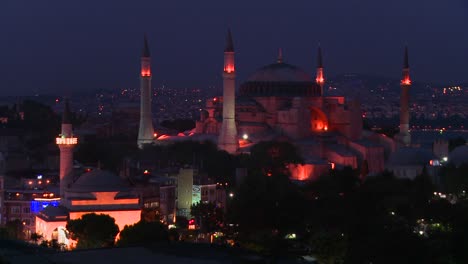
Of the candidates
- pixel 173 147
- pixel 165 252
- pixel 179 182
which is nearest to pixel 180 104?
pixel 173 147

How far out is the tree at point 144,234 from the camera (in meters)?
30.9

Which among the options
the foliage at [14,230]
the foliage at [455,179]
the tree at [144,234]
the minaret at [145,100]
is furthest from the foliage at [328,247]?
the minaret at [145,100]

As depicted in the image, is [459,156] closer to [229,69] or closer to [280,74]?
[229,69]

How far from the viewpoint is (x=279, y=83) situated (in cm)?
6306

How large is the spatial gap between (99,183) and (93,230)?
502 centimetres

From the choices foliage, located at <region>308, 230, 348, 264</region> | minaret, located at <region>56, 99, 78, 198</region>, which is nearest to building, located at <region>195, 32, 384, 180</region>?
minaret, located at <region>56, 99, 78, 198</region>

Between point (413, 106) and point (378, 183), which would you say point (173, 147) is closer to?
point (378, 183)

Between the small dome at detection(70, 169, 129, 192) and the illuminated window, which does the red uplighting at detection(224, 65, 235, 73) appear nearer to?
the illuminated window

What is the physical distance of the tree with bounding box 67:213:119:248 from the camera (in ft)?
104

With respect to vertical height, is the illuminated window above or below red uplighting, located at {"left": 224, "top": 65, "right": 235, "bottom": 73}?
below

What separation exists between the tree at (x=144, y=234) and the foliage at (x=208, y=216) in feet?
12.8

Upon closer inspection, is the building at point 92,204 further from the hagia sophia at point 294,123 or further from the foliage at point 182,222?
the hagia sophia at point 294,123

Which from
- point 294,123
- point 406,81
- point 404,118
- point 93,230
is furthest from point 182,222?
point 406,81

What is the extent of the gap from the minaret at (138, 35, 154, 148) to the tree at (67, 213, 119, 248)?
24745mm
